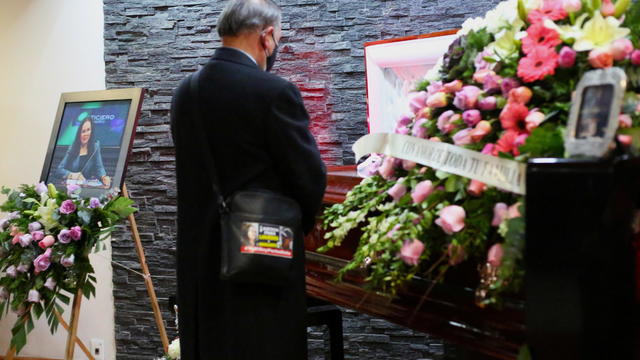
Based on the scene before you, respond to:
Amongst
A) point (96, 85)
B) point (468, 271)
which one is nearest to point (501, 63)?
point (468, 271)

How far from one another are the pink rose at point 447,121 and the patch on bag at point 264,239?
0.68 meters

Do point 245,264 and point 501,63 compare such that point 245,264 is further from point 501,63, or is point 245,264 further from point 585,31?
point 585,31

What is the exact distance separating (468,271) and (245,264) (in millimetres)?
745

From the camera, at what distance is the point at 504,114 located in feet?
4.28

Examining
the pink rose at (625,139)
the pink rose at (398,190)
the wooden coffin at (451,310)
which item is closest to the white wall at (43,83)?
the wooden coffin at (451,310)

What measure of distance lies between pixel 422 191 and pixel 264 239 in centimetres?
71

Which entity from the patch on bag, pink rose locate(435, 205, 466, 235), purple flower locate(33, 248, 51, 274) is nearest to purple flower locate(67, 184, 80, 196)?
purple flower locate(33, 248, 51, 274)

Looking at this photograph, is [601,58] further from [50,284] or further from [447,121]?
[50,284]

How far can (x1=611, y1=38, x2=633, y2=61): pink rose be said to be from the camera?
1223 mm

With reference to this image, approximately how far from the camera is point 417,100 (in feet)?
5.19

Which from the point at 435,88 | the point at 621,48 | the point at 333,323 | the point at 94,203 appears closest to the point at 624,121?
the point at 621,48

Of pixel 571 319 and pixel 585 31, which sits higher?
pixel 585 31

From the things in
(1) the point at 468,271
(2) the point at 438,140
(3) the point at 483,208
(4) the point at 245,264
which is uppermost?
(2) the point at 438,140

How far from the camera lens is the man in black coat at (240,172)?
199 centimetres
